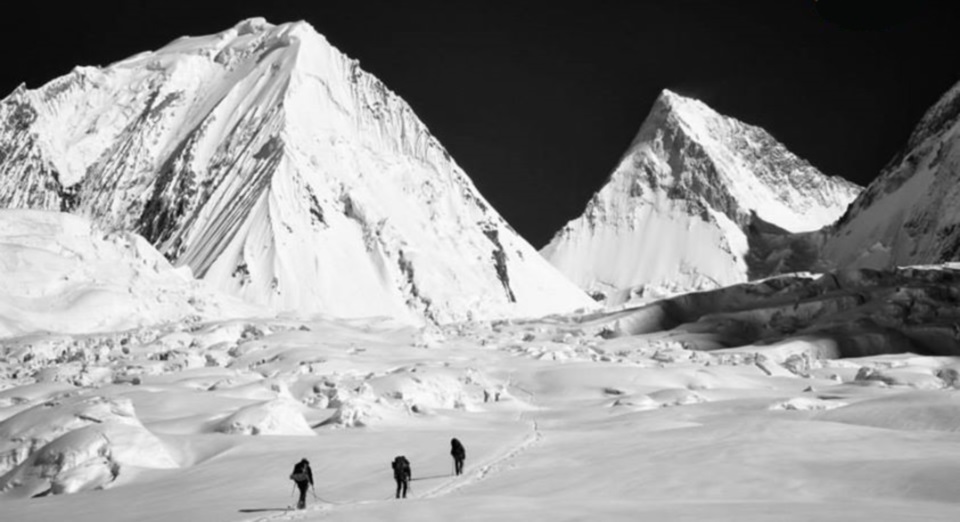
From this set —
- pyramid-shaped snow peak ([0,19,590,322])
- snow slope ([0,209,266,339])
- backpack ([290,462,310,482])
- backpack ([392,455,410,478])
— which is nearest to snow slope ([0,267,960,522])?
backpack ([392,455,410,478])

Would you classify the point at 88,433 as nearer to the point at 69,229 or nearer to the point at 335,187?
the point at 69,229

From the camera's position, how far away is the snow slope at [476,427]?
80.5ft

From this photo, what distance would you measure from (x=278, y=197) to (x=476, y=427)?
Answer: 118 m

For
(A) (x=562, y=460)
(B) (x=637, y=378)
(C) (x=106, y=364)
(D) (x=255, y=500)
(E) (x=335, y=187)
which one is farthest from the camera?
(E) (x=335, y=187)

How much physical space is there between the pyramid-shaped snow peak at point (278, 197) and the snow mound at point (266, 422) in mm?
99512

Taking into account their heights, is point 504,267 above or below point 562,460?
above

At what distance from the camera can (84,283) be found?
102562 mm

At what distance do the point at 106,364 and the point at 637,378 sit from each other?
45487 mm

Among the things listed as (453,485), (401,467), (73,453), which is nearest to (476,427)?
(453,485)

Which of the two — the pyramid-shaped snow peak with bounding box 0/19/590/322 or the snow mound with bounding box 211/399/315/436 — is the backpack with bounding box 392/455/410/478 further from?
the pyramid-shaped snow peak with bounding box 0/19/590/322

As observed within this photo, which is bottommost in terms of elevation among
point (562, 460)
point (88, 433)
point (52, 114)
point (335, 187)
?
point (562, 460)

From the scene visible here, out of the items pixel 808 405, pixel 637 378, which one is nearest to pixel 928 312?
pixel 637 378

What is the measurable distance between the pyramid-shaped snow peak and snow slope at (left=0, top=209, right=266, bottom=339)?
25444 millimetres

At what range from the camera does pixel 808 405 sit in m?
49.9
